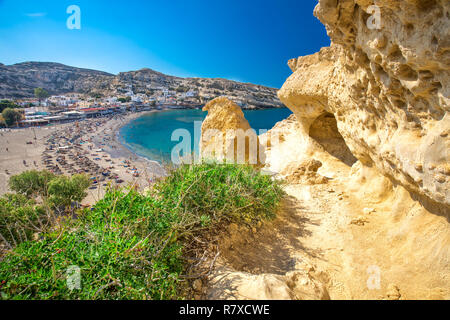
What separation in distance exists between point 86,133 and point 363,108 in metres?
42.6

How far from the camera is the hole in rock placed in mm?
8789

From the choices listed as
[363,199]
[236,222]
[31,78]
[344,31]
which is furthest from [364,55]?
[31,78]

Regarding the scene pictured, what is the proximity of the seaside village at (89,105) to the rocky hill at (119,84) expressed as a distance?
518 centimetres

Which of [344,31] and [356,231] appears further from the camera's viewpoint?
[356,231]

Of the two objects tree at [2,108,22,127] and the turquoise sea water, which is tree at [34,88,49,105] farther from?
the turquoise sea water

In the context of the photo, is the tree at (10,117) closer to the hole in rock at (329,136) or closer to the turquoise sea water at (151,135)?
the turquoise sea water at (151,135)

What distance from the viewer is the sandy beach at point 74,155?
20.0 meters

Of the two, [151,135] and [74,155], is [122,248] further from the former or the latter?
[151,135]

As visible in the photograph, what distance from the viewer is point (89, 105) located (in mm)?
60125

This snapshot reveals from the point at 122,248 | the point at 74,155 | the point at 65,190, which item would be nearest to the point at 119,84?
the point at 74,155

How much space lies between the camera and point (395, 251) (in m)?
3.50

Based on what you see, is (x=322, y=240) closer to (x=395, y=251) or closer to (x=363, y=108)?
(x=395, y=251)

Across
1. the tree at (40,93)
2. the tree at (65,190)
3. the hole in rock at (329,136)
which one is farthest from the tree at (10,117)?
the hole in rock at (329,136)

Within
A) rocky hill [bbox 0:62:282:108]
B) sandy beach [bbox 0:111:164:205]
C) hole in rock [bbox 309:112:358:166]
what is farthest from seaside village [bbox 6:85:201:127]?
hole in rock [bbox 309:112:358:166]
